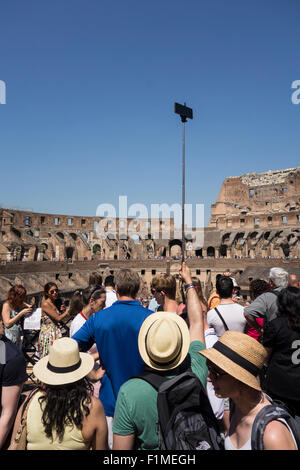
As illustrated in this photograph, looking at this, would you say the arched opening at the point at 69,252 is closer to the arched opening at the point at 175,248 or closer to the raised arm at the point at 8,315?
the arched opening at the point at 175,248

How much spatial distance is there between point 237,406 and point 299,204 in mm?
43237

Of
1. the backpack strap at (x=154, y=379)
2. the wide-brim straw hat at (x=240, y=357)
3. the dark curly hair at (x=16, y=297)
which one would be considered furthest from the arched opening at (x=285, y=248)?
the backpack strap at (x=154, y=379)

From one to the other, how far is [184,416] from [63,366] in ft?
3.35

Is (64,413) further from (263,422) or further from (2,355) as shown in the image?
(263,422)

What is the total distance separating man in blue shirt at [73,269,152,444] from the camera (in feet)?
9.69

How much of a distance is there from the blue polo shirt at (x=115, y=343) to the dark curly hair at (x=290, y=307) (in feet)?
4.73

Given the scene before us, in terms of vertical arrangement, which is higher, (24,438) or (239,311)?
(239,311)

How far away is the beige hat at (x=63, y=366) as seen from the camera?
2402 mm

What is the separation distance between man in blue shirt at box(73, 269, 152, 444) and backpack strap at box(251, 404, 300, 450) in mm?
1209

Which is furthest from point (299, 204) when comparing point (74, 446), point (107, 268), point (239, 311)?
point (74, 446)

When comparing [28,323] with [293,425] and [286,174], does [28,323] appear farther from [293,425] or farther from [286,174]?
[286,174]

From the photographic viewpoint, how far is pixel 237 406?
7.38 feet

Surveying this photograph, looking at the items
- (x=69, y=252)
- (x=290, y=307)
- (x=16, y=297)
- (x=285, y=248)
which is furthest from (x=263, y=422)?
(x=69, y=252)

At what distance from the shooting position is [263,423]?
6.45 ft
